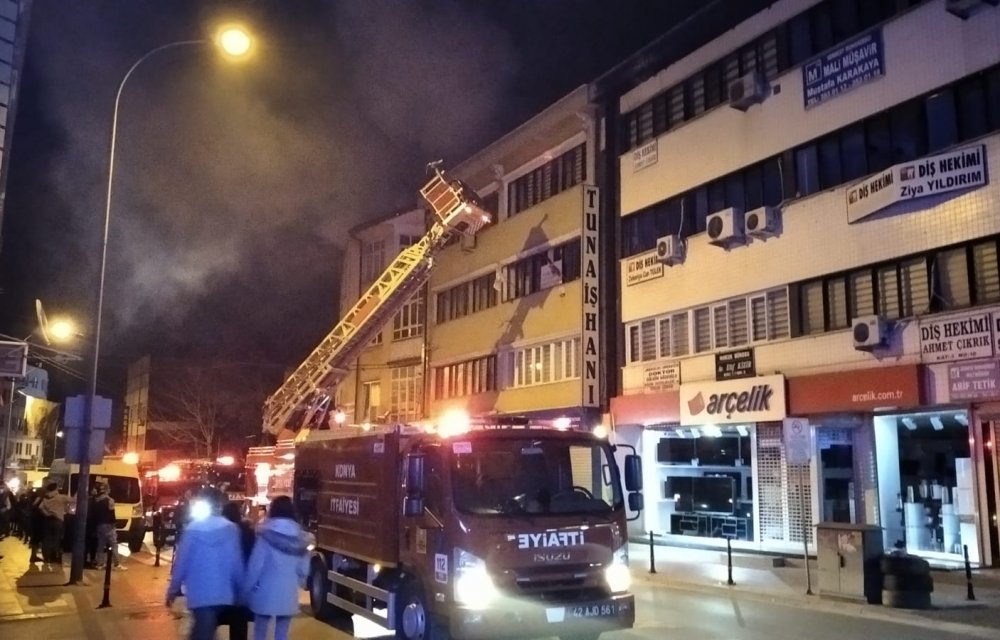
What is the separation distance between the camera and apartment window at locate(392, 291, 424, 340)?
35125 mm

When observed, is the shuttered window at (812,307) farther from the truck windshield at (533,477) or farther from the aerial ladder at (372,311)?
the truck windshield at (533,477)

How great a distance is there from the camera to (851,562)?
13.1 meters

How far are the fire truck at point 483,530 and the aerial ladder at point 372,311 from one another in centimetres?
1298

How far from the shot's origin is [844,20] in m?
19.0

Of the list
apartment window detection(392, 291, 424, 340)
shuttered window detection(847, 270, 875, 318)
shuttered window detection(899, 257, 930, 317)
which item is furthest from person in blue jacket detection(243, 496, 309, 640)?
apartment window detection(392, 291, 424, 340)

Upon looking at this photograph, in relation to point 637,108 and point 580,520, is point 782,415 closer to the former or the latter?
point 637,108

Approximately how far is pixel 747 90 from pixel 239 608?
17.5m

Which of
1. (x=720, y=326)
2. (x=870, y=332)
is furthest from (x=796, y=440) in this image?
(x=720, y=326)

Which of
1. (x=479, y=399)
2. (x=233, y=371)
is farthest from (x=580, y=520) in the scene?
(x=233, y=371)

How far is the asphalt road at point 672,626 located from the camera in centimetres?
1038

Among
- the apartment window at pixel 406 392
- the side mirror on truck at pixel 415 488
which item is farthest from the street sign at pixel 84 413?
the apartment window at pixel 406 392

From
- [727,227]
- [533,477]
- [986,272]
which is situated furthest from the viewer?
[727,227]

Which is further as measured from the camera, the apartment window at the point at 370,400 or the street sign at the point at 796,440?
the apartment window at the point at 370,400

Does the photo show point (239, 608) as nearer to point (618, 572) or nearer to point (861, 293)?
point (618, 572)
